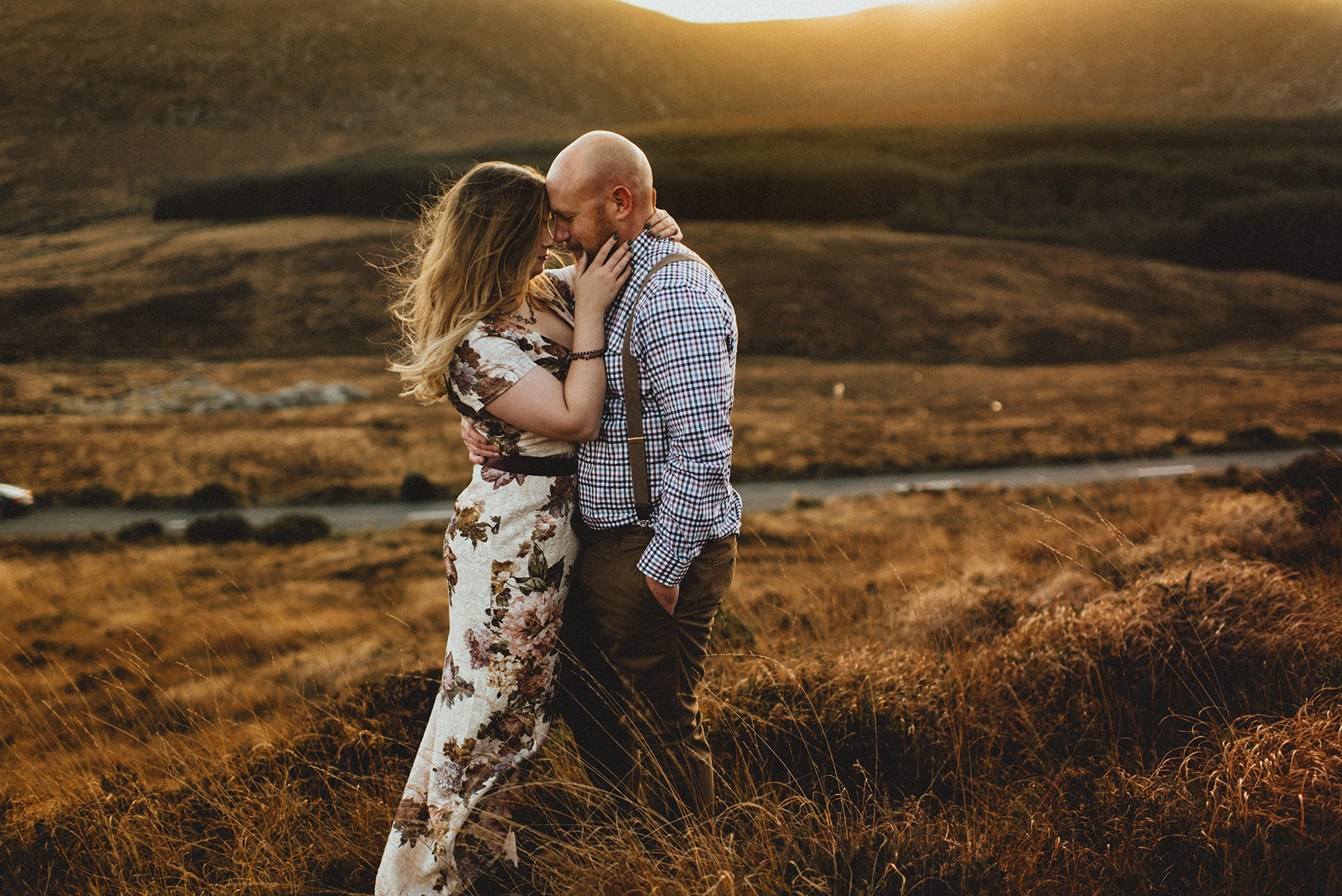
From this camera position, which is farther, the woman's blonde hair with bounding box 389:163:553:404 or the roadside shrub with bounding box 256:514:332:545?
the roadside shrub with bounding box 256:514:332:545

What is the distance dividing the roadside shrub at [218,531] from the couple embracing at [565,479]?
15698 millimetres

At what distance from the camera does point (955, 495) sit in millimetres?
16891

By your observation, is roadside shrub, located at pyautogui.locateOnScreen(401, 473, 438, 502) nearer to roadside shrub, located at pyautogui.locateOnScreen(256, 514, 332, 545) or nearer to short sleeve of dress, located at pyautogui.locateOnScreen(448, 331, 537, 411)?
roadside shrub, located at pyautogui.locateOnScreen(256, 514, 332, 545)

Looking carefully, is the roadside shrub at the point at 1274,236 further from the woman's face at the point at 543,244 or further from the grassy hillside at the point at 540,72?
the woman's face at the point at 543,244

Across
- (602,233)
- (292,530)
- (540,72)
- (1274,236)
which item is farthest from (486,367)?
(540,72)

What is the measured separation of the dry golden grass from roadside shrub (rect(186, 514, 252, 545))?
438 centimetres

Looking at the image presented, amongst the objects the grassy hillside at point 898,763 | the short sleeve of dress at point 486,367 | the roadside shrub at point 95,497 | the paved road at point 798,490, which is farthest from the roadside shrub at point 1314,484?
the roadside shrub at point 95,497

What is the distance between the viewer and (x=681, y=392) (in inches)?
82.1

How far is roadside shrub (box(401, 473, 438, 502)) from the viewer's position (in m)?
20.0

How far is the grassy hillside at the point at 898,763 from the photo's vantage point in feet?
7.44

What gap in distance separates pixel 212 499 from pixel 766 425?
16.6 meters

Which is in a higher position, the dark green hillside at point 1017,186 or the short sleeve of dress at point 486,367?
the dark green hillside at point 1017,186

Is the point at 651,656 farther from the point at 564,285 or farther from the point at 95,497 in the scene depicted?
the point at 95,497

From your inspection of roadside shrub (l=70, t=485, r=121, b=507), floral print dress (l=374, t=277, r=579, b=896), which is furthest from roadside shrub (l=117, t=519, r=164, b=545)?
floral print dress (l=374, t=277, r=579, b=896)
